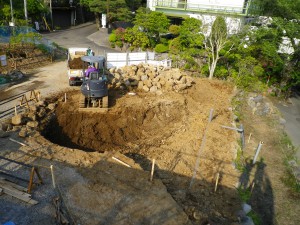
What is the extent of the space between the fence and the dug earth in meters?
2.66

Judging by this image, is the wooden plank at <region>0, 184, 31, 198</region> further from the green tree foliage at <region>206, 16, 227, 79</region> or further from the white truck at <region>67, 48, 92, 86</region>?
the green tree foliage at <region>206, 16, 227, 79</region>

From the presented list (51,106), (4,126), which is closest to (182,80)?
(51,106)

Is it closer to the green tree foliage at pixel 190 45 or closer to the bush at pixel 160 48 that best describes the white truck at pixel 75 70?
the green tree foliage at pixel 190 45

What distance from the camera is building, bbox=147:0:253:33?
2314 cm

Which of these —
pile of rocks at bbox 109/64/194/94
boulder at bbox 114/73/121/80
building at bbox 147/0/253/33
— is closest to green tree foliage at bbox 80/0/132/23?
building at bbox 147/0/253/33

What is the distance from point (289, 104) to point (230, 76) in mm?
5011

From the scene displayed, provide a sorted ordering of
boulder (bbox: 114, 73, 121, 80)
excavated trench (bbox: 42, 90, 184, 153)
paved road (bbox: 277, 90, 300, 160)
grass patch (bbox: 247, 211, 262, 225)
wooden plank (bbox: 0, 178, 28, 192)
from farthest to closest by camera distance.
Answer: boulder (bbox: 114, 73, 121, 80)
paved road (bbox: 277, 90, 300, 160)
excavated trench (bbox: 42, 90, 184, 153)
grass patch (bbox: 247, 211, 262, 225)
wooden plank (bbox: 0, 178, 28, 192)

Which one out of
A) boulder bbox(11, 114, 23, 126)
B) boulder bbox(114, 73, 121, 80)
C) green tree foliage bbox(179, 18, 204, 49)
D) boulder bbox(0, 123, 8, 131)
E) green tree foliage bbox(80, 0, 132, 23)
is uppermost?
green tree foliage bbox(80, 0, 132, 23)

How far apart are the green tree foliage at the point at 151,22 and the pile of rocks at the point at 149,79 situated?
31.6 feet

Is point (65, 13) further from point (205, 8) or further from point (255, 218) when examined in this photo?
point (255, 218)

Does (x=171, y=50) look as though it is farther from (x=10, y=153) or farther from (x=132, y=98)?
(x=10, y=153)

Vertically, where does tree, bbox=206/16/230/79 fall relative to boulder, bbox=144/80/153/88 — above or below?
above

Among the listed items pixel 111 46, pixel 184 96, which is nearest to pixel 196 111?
pixel 184 96

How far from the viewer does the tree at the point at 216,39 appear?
1878 cm
